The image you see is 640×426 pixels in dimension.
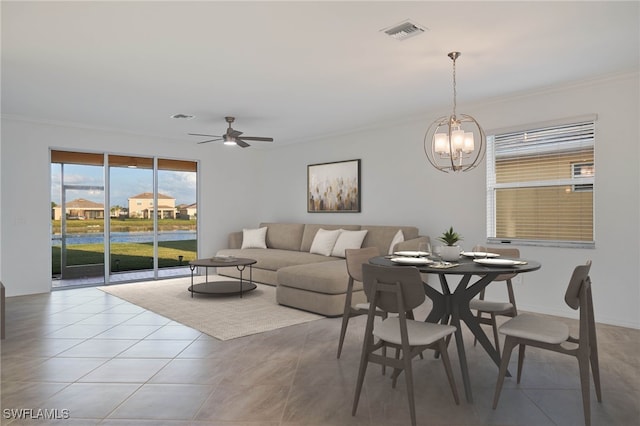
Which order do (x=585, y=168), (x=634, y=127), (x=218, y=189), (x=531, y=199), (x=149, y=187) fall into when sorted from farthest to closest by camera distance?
1. (x=218, y=189)
2. (x=149, y=187)
3. (x=531, y=199)
4. (x=585, y=168)
5. (x=634, y=127)

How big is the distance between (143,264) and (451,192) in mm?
5230

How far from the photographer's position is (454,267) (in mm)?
2771

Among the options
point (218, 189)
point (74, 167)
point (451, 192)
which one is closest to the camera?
point (451, 192)

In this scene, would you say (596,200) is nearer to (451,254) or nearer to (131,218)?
(451,254)

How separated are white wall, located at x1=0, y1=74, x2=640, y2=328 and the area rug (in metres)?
1.55

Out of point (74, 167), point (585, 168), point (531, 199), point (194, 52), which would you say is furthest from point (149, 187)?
point (585, 168)

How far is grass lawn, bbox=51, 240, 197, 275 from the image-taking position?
6.84m

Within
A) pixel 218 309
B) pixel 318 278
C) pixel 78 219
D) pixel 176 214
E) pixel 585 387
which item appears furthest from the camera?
pixel 176 214

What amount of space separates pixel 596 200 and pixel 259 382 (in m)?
3.76

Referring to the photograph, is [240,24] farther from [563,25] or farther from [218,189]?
[218,189]

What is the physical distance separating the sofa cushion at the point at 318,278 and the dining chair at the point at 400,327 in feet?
6.67

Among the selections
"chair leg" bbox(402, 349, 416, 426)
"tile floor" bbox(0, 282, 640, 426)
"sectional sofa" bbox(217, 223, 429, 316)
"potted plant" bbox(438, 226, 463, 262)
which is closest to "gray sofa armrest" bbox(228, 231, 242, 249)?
"sectional sofa" bbox(217, 223, 429, 316)

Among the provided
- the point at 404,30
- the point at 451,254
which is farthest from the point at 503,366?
the point at 404,30

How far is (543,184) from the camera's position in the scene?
484 centimetres
